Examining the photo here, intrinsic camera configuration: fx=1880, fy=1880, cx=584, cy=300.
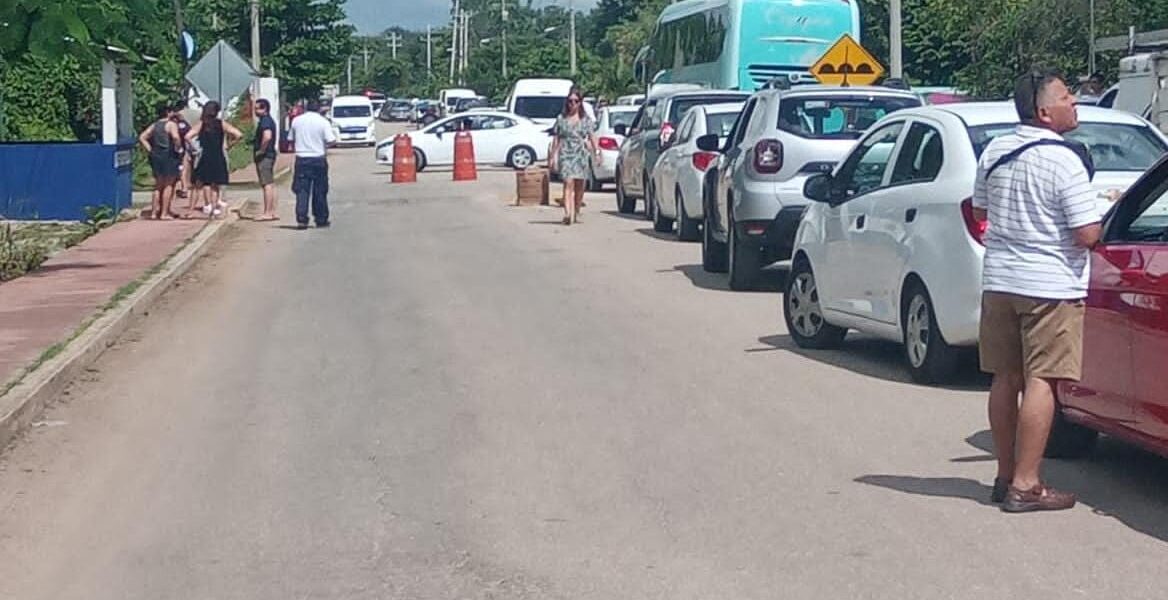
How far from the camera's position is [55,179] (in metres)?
26.8

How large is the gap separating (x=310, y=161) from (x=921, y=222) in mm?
15656

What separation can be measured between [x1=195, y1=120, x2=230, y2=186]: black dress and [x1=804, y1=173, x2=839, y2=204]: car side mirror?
1579 centimetres

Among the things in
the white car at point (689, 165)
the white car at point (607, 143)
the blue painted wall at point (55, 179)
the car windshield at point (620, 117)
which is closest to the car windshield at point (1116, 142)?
the white car at point (689, 165)

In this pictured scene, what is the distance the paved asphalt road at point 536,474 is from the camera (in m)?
7.12

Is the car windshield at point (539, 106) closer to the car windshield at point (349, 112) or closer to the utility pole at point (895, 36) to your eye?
the car windshield at point (349, 112)

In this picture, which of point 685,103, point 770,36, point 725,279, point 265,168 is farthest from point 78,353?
point 770,36

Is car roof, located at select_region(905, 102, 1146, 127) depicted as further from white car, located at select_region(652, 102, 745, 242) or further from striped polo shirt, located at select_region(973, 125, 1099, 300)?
white car, located at select_region(652, 102, 745, 242)

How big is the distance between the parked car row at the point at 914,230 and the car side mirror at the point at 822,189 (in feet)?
0.03

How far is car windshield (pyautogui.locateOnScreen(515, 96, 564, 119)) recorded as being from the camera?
51.3 metres

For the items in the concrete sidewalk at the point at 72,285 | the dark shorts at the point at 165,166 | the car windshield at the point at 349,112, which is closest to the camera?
the concrete sidewalk at the point at 72,285

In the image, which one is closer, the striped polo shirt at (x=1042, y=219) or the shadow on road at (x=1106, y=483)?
the striped polo shirt at (x=1042, y=219)

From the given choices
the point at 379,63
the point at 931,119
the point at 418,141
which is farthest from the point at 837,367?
the point at 379,63

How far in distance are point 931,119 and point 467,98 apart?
215 ft

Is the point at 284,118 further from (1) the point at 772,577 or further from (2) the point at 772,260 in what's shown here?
(1) the point at 772,577
